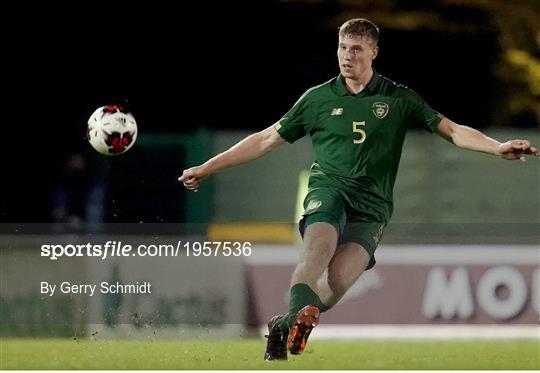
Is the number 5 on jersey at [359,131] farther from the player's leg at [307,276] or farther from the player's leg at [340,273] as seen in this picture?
the player's leg at [340,273]

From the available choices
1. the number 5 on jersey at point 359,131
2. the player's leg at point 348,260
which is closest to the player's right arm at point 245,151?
the number 5 on jersey at point 359,131

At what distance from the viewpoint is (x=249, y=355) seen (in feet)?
48.0

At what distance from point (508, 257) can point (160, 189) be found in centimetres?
350

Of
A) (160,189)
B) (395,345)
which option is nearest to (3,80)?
(160,189)

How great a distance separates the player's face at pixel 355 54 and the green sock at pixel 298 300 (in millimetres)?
1494

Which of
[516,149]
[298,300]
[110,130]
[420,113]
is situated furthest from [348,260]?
[110,130]

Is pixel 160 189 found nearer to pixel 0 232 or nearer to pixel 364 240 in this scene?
pixel 0 232

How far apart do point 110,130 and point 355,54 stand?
226 cm

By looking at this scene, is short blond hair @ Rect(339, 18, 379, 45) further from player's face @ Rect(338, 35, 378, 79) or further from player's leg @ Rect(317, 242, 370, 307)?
player's leg @ Rect(317, 242, 370, 307)

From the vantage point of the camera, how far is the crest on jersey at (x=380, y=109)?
13.1 m

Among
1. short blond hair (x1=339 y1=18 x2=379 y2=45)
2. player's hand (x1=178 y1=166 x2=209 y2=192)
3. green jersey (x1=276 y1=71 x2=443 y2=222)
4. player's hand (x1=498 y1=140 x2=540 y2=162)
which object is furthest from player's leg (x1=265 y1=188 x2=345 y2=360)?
player's hand (x1=498 y1=140 x2=540 y2=162)

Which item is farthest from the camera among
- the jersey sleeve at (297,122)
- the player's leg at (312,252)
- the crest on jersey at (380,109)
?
the jersey sleeve at (297,122)

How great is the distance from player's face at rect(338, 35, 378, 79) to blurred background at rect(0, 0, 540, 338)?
4866mm

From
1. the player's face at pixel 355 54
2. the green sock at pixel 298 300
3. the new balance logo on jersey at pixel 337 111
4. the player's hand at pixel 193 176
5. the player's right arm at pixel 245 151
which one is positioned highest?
the player's face at pixel 355 54
